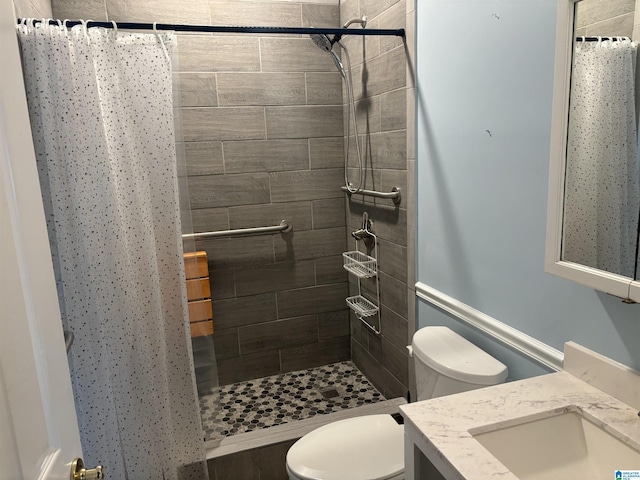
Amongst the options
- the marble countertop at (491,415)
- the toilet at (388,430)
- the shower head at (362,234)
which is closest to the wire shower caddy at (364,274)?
the shower head at (362,234)

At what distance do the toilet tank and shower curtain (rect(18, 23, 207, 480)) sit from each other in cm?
99

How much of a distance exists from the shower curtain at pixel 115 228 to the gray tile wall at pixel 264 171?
838 mm

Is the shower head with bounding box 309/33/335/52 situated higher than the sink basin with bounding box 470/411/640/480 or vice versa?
the shower head with bounding box 309/33/335/52

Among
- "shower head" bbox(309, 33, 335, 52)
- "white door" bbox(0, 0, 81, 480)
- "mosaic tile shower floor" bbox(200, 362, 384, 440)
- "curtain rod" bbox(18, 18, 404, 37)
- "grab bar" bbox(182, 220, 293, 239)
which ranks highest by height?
"shower head" bbox(309, 33, 335, 52)

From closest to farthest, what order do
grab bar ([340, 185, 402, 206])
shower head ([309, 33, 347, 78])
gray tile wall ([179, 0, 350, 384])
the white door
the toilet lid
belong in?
the white door → the toilet lid → grab bar ([340, 185, 402, 206]) → shower head ([309, 33, 347, 78]) → gray tile wall ([179, 0, 350, 384])

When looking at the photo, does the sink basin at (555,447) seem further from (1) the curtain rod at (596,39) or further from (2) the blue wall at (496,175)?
(1) the curtain rod at (596,39)

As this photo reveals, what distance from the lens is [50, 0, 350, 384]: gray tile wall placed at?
2.59 meters

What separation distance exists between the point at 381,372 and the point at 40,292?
218 cm

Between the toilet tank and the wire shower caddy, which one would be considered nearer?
the toilet tank

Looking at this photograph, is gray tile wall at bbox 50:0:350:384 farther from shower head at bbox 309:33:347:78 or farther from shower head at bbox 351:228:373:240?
shower head at bbox 351:228:373:240

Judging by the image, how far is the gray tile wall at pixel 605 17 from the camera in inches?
39.0

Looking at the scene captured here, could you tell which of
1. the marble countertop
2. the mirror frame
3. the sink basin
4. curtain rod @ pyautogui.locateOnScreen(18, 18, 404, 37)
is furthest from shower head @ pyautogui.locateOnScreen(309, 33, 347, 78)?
the sink basin

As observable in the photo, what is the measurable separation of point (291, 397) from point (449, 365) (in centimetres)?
152

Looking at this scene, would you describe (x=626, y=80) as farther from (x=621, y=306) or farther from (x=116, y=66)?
(x=116, y=66)
